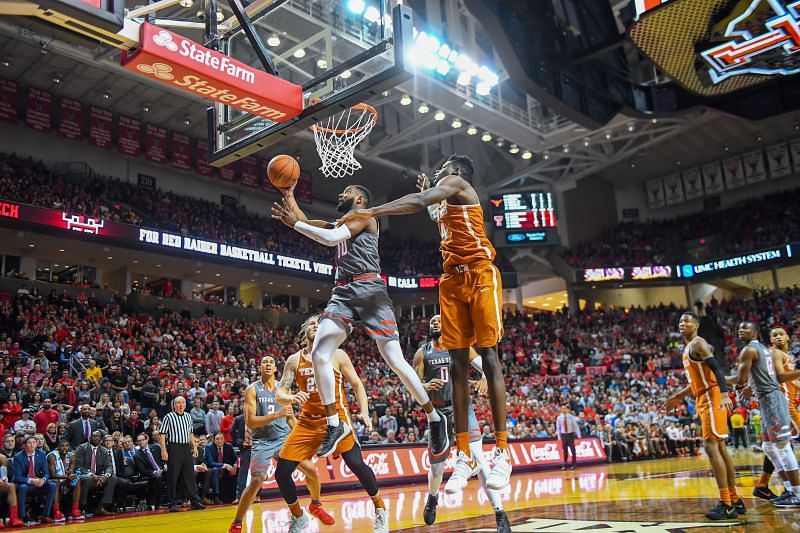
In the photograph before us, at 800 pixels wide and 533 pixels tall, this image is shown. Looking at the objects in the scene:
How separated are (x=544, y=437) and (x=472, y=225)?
14501 millimetres

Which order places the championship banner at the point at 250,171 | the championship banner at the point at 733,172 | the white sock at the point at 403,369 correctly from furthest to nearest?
the championship banner at the point at 733,172, the championship banner at the point at 250,171, the white sock at the point at 403,369

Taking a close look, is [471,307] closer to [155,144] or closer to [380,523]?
[380,523]

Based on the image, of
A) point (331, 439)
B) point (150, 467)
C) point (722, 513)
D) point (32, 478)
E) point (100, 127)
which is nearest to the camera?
point (331, 439)

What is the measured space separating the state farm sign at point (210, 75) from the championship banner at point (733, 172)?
1362 inches

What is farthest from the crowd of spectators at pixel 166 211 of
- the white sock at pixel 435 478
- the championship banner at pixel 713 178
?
the white sock at pixel 435 478

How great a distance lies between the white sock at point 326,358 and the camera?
5.33 metres

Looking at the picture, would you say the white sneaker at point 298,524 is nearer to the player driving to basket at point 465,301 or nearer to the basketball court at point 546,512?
the basketball court at point 546,512

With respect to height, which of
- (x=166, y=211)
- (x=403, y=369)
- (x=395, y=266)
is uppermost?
(x=166, y=211)

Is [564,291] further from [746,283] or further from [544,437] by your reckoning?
[544,437]

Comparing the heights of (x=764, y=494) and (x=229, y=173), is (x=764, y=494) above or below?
below

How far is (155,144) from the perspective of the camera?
27078mm

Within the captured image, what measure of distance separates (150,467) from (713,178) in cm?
3476

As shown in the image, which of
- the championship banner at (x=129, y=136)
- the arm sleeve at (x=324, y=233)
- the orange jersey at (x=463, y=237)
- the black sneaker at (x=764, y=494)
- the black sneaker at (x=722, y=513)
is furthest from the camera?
the championship banner at (x=129, y=136)

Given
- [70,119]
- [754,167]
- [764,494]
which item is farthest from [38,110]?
[754,167]
